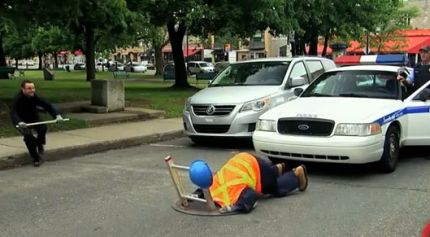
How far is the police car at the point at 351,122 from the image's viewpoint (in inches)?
298

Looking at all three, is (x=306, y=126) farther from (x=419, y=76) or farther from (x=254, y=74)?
(x=254, y=74)

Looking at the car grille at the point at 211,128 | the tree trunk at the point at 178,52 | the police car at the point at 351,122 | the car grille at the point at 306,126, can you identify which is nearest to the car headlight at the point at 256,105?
the car grille at the point at 211,128

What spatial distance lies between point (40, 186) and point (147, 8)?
47.3 ft

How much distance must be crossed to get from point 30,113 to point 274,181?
4518 millimetres

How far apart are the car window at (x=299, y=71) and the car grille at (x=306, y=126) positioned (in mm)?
3931

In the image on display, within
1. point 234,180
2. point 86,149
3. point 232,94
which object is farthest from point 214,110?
point 234,180

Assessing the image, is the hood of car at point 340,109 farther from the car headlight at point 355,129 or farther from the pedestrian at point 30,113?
the pedestrian at point 30,113

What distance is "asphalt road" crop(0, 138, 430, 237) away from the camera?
5.59 metres

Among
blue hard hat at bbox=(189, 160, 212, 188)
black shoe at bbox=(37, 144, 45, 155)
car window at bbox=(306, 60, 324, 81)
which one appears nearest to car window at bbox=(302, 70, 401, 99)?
car window at bbox=(306, 60, 324, 81)

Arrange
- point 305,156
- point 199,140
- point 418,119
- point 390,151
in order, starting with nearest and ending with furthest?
1. point 305,156
2. point 390,151
3. point 418,119
4. point 199,140

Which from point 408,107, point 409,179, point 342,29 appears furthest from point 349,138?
point 342,29

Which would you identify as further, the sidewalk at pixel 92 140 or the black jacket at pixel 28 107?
the sidewalk at pixel 92 140

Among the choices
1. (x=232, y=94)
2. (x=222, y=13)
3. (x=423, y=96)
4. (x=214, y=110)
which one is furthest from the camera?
(x=222, y=13)

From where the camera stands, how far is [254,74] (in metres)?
12.2
